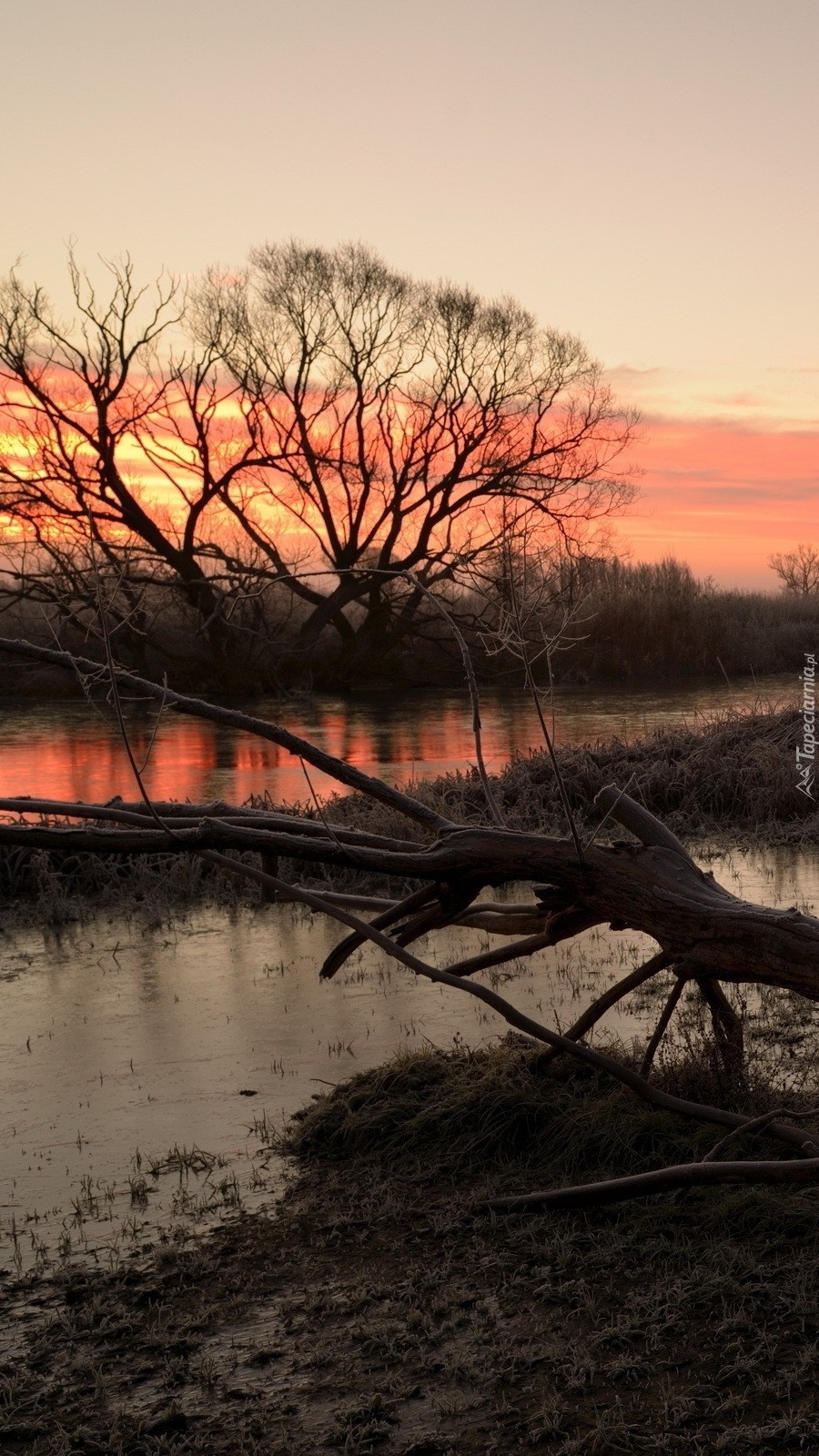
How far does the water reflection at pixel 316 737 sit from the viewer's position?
15148 millimetres

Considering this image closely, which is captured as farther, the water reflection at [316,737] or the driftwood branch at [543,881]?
the water reflection at [316,737]

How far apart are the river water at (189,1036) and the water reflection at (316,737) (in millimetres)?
5421

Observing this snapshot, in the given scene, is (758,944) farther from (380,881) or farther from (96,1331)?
(380,881)

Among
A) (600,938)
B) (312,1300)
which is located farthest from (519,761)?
(312,1300)

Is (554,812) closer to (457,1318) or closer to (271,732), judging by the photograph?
(271,732)

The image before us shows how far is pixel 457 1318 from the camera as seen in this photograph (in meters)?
3.13

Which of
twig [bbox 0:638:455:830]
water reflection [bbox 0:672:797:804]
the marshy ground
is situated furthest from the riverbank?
twig [bbox 0:638:455:830]

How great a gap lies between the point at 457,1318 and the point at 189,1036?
2650 millimetres

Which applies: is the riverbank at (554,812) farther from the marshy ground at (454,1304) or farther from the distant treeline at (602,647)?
the distant treeline at (602,647)

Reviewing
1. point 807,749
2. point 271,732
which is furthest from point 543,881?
point 807,749

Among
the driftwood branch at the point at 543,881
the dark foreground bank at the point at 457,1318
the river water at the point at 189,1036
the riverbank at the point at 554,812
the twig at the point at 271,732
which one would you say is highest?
the twig at the point at 271,732

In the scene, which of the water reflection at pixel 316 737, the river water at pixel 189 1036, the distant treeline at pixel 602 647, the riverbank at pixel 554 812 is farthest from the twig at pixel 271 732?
the distant treeline at pixel 602 647

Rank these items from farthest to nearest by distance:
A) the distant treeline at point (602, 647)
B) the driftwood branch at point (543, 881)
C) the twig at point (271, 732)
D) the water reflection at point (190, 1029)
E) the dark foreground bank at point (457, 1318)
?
the distant treeline at point (602, 647)
the water reflection at point (190, 1029)
the twig at point (271, 732)
the driftwood branch at point (543, 881)
the dark foreground bank at point (457, 1318)

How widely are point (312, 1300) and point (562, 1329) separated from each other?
2.05 ft
